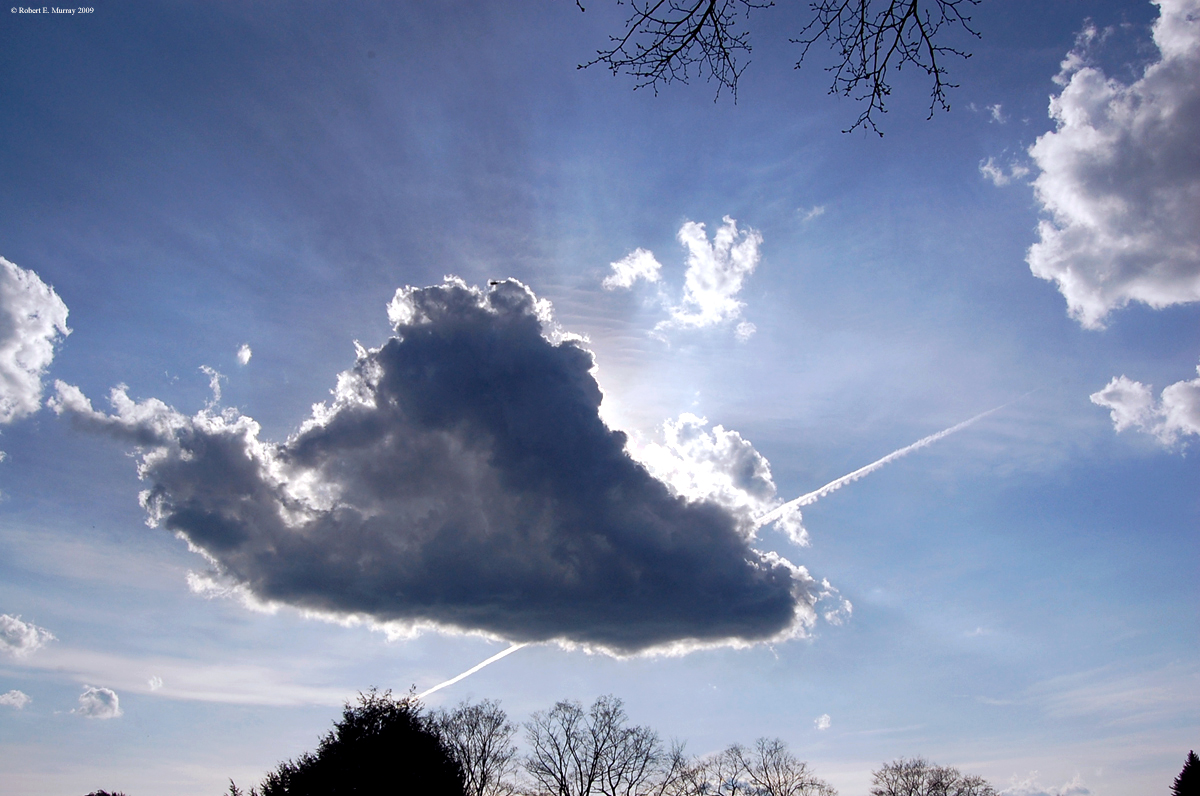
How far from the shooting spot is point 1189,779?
217 ft

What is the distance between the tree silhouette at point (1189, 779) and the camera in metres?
64.8

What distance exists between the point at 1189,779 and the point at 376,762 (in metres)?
81.8

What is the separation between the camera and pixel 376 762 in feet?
85.6

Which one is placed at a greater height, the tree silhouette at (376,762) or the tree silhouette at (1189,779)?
the tree silhouette at (376,762)

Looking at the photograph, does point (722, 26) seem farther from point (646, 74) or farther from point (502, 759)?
point (502, 759)

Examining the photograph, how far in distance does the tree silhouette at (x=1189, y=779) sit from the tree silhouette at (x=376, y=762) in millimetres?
76320

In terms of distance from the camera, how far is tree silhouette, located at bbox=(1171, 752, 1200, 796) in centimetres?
6481

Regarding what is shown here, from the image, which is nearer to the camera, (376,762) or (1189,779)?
(376,762)

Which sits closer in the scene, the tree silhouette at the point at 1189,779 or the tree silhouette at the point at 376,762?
the tree silhouette at the point at 376,762

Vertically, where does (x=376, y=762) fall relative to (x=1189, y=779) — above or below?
above

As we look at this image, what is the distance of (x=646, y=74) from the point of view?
241 inches

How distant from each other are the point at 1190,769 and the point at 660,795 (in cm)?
5343

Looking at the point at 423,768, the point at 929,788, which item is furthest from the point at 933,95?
the point at 929,788

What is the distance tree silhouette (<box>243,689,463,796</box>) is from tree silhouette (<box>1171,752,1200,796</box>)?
76320 millimetres
